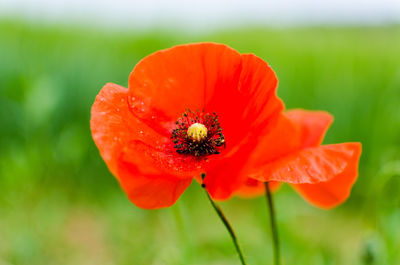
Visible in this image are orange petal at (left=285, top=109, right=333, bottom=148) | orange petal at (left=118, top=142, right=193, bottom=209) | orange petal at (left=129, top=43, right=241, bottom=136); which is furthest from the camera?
orange petal at (left=285, top=109, right=333, bottom=148)

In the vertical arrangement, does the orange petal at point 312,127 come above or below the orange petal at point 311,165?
below

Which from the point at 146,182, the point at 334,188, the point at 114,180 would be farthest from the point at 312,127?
the point at 114,180

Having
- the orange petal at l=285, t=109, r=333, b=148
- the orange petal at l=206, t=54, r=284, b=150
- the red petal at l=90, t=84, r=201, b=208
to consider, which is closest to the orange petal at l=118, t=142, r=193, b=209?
the red petal at l=90, t=84, r=201, b=208

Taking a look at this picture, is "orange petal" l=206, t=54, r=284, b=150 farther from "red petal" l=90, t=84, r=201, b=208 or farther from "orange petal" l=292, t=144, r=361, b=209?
"orange petal" l=292, t=144, r=361, b=209

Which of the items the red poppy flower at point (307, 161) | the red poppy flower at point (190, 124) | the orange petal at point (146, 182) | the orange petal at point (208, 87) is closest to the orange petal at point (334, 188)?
the red poppy flower at point (307, 161)

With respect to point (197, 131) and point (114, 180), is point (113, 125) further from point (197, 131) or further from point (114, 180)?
point (114, 180)

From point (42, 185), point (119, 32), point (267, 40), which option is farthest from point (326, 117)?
point (267, 40)

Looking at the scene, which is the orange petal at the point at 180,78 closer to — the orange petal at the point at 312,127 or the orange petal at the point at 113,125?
the orange petal at the point at 113,125
